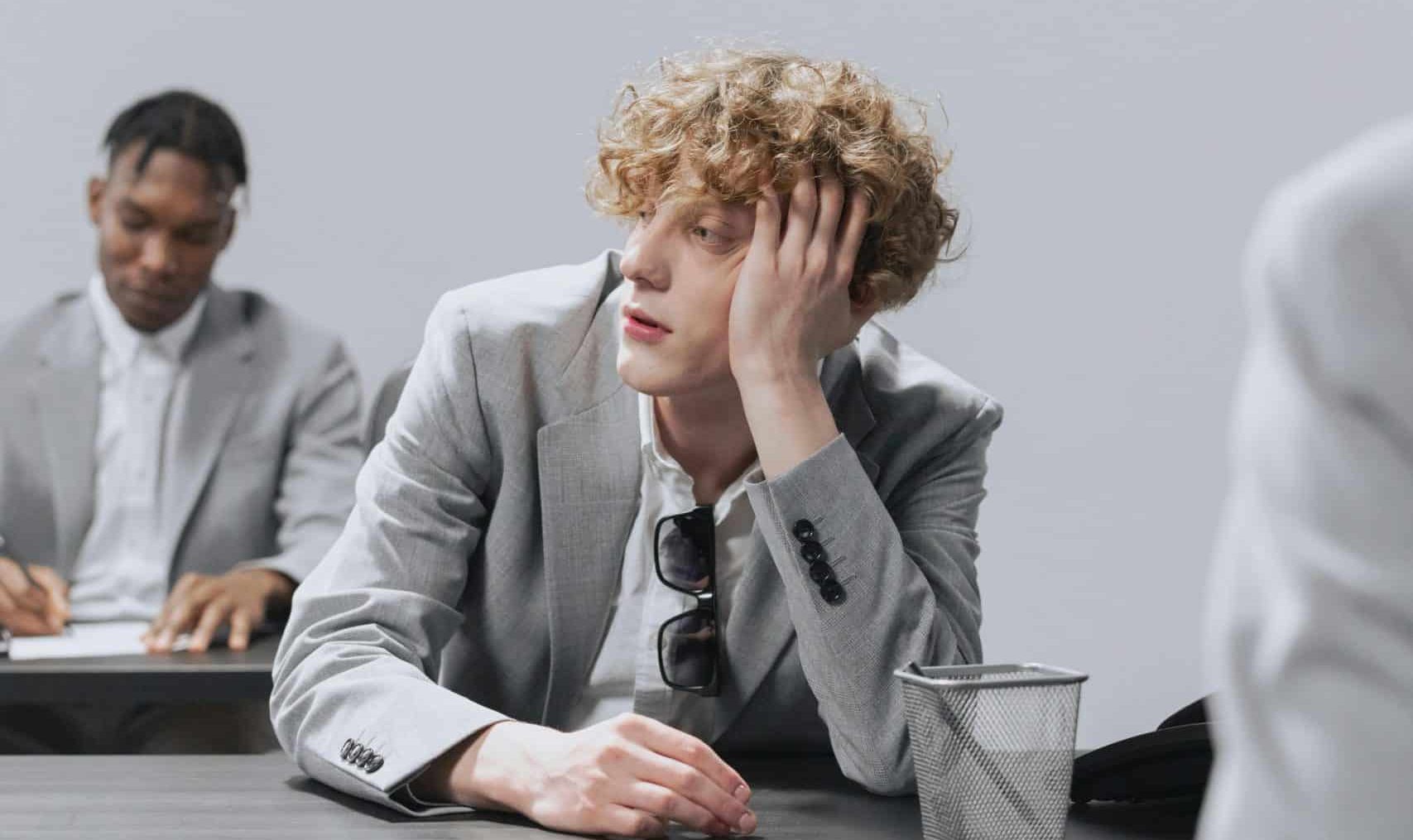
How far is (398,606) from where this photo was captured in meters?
1.26

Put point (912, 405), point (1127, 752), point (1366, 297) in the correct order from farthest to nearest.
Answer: point (912, 405), point (1127, 752), point (1366, 297)

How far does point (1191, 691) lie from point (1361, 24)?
4.73ft

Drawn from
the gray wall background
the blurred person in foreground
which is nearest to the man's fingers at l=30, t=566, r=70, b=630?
the gray wall background

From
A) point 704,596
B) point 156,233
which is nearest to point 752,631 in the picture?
point 704,596

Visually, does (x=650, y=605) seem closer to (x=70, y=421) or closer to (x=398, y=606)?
(x=398, y=606)

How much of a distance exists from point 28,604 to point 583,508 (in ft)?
6.04

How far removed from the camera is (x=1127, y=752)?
40.3 inches

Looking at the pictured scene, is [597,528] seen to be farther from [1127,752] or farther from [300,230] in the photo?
[300,230]

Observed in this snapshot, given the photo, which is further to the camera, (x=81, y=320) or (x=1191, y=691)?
(x=81, y=320)

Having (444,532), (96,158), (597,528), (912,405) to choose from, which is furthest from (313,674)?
(96,158)

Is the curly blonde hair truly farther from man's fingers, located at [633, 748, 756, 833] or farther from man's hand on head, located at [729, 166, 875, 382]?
man's fingers, located at [633, 748, 756, 833]

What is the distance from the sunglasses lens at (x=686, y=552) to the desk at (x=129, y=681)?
83 centimetres

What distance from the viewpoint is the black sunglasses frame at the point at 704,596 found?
132cm

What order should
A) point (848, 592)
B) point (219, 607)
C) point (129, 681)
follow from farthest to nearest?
point (219, 607), point (129, 681), point (848, 592)
